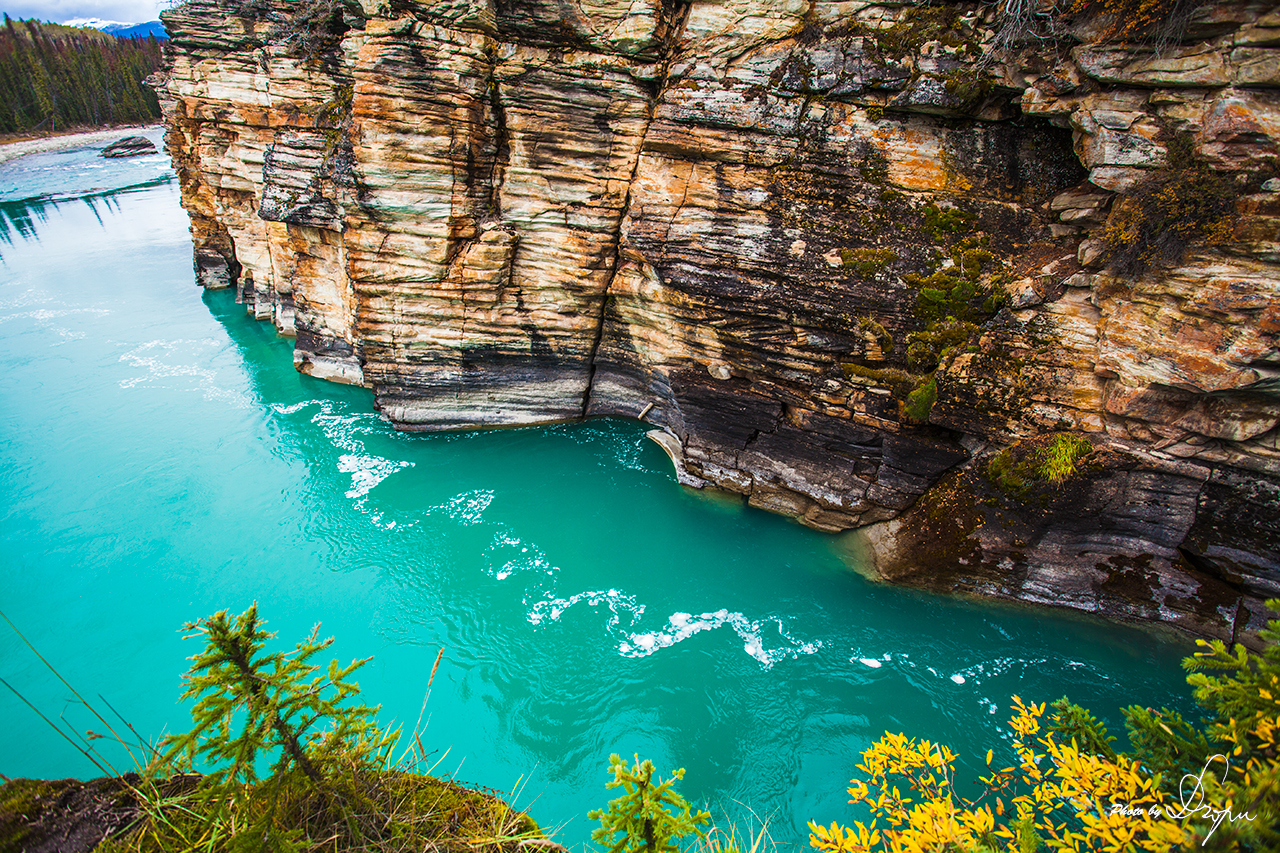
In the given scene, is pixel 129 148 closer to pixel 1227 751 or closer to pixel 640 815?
pixel 640 815

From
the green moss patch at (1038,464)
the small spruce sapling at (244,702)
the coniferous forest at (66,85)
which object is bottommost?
the green moss patch at (1038,464)

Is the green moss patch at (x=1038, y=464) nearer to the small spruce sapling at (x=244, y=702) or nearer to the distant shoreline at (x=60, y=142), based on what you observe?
the small spruce sapling at (x=244, y=702)

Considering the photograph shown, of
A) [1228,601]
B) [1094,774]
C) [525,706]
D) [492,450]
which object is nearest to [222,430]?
[492,450]

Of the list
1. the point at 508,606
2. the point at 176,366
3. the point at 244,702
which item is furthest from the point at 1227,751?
the point at 176,366

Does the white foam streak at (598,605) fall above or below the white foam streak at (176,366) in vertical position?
below

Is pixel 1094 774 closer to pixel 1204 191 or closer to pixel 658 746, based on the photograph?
pixel 658 746

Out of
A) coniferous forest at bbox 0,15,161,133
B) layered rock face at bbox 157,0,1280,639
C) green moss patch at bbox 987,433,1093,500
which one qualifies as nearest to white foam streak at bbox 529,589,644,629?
layered rock face at bbox 157,0,1280,639

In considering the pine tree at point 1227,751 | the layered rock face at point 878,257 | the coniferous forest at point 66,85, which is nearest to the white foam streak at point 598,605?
the layered rock face at point 878,257
